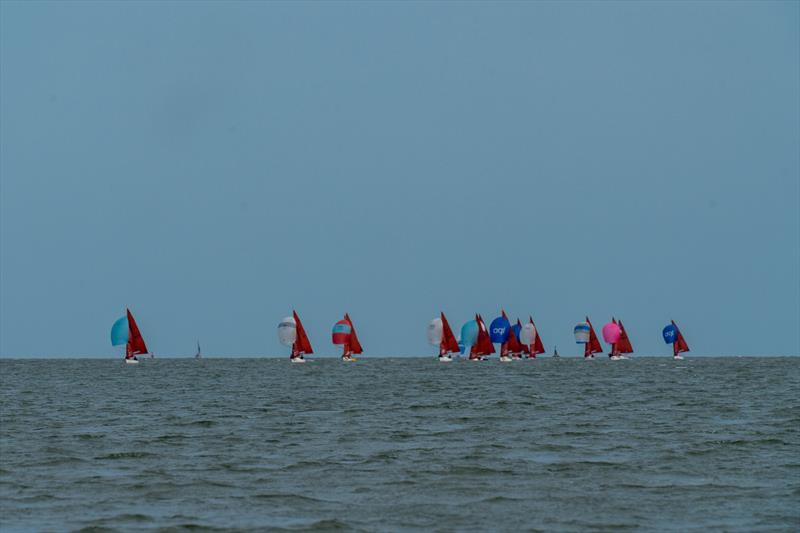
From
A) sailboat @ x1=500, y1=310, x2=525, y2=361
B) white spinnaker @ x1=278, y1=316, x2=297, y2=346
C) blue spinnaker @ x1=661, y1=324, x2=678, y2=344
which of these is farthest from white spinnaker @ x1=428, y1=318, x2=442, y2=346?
blue spinnaker @ x1=661, y1=324, x2=678, y2=344

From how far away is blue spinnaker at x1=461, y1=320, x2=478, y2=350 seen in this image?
13175cm

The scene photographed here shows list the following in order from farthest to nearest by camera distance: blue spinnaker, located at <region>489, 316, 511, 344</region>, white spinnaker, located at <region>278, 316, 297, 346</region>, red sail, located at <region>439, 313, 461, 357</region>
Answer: blue spinnaker, located at <region>489, 316, 511, 344</region>
red sail, located at <region>439, 313, 461, 357</region>
white spinnaker, located at <region>278, 316, 297, 346</region>

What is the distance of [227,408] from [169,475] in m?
24.0

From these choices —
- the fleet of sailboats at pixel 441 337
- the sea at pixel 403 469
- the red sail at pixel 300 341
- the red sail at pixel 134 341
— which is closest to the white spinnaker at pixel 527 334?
the fleet of sailboats at pixel 441 337

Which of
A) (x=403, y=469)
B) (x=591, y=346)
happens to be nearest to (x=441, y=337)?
(x=591, y=346)

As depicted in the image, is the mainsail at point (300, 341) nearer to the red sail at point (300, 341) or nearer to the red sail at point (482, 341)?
the red sail at point (300, 341)

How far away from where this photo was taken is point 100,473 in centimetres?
2455

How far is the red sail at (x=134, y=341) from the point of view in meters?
132

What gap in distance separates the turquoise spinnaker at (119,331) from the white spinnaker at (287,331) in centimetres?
1808

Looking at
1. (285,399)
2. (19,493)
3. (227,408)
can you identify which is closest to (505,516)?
(19,493)

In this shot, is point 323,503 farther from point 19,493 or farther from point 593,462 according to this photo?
point 593,462

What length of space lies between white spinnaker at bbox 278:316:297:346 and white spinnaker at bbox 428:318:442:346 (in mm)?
15272

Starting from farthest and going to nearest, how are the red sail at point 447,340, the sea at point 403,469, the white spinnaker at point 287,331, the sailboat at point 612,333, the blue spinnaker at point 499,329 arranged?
the sailboat at point 612,333 → the blue spinnaker at point 499,329 → the red sail at point 447,340 → the white spinnaker at point 287,331 → the sea at point 403,469

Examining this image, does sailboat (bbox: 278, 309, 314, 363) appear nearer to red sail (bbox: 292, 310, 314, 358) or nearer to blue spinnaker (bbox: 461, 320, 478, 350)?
red sail (bbox: 292, 310, 314, 358)
